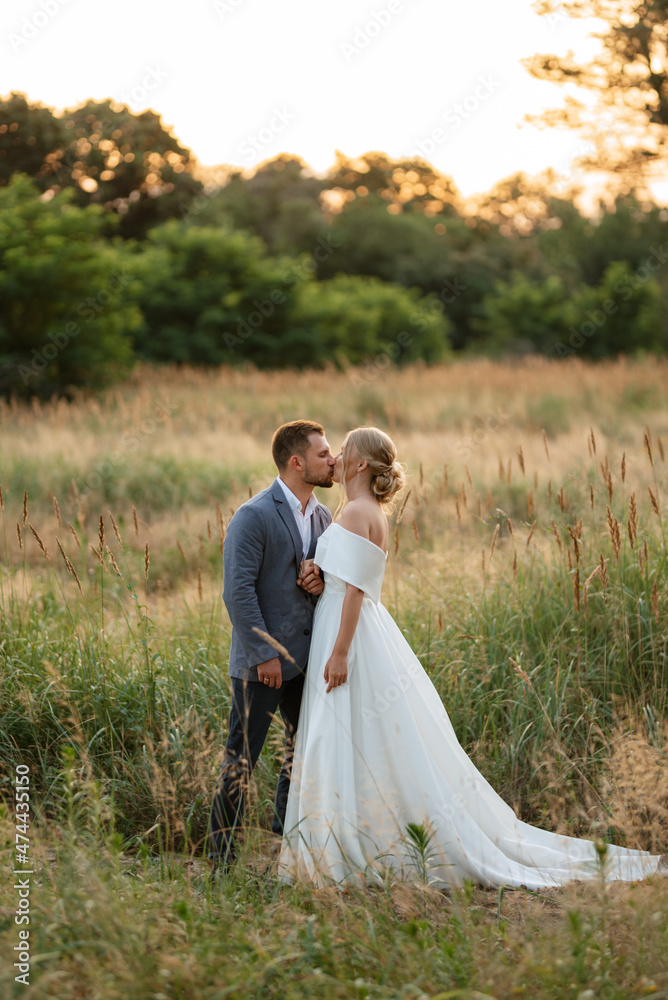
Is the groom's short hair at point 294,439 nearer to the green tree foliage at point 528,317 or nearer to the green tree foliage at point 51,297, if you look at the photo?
the green tree foliage at point 51,297

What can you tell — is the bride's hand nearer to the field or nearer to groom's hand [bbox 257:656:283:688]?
groom's hand [bbox 257:656:283:688]

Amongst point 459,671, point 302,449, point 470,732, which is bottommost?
point 470,732

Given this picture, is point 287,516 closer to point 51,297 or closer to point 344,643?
point 344,643

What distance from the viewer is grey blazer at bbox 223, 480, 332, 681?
10.6 feet

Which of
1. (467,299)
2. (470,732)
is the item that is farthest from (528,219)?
(470,732)

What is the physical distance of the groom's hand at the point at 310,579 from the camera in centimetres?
339

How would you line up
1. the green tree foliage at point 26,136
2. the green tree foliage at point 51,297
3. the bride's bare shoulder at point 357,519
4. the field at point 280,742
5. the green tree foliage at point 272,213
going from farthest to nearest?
the green tree foliage at point 272,213 < the green tree foliage at point 26,136 < the green tree foliage at point 51,297 < the bride's bare shoulder at point 357,519 < the field at point 280,742

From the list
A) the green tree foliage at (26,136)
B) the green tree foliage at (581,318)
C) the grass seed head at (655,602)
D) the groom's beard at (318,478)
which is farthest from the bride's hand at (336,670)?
the green tree foliage at (581,318)

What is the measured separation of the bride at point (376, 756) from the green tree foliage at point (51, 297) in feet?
40.6

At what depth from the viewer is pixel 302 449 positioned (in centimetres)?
341

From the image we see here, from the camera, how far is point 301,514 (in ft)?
11.5

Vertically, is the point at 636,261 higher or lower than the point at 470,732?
higher

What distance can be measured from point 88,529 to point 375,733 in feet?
17.3

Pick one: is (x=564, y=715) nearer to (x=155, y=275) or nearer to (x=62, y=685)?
(x=62, y=685)
